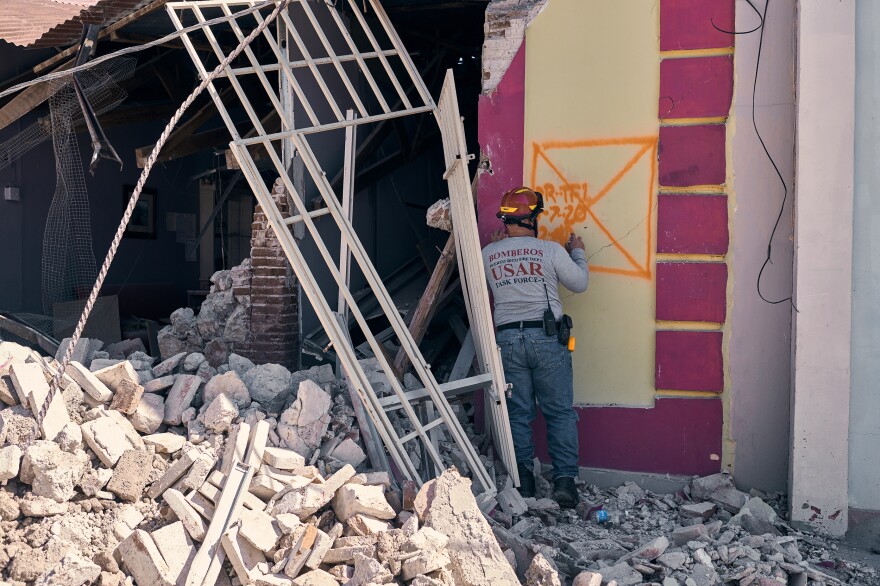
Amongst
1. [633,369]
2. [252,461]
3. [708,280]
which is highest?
[708,280]

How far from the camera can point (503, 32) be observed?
5.32 meters

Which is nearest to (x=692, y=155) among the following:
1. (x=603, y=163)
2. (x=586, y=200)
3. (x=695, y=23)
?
(x=603, y=163)

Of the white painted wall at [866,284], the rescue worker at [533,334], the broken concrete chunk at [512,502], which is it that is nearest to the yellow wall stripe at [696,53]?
the white painted wall at [866,284]

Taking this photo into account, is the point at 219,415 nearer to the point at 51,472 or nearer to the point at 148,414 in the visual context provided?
the point at 148,414

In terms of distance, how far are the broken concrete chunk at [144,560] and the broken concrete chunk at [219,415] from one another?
871mm

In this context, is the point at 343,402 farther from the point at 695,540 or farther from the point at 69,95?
the point at 69,95

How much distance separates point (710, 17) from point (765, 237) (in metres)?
1.44

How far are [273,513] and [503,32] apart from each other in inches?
134

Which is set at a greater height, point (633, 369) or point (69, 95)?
point (69, 95)

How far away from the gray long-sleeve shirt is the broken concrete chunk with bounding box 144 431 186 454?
2068 mm

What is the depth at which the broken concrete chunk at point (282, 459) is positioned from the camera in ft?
13.4

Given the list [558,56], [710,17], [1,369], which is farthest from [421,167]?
[1,369]

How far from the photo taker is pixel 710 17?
503 centimetres

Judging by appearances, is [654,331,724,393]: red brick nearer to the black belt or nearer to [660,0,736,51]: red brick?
the black belt
